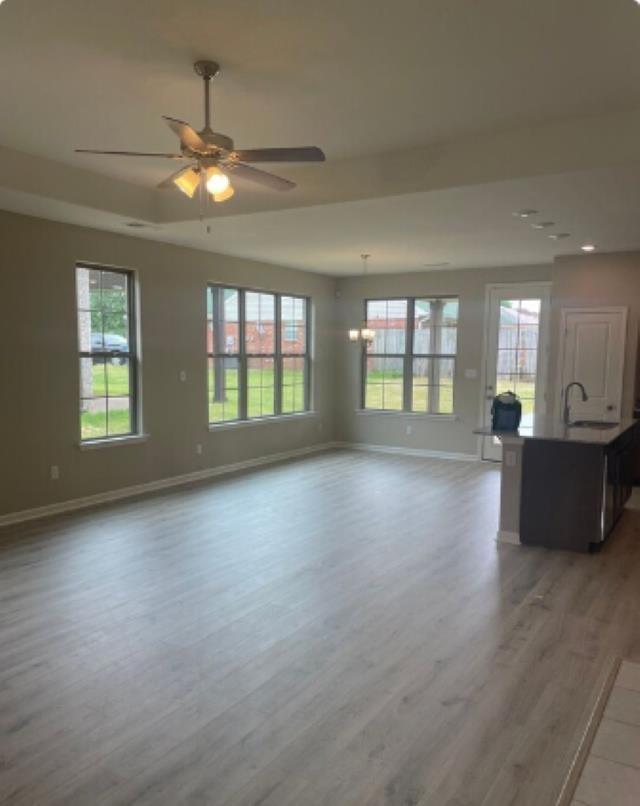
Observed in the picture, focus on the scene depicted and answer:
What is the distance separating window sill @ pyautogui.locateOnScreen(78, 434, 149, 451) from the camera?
18.8 ft

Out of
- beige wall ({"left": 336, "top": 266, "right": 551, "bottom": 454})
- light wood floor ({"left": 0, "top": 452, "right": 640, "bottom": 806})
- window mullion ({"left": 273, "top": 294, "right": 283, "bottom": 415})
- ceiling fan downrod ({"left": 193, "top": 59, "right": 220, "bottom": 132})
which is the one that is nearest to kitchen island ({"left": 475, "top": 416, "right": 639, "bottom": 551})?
light wood floor ({"left": 0, "top": 452, "right": 640, "bottom": 806})

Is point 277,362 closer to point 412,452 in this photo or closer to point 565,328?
point 412,452

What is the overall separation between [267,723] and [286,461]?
18.9ft

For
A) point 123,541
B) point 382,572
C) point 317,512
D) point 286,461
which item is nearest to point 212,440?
point 286,461

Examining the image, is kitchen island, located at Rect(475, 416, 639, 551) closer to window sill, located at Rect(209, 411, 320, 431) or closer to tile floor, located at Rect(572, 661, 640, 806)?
tile floor, located at Rect(572, 661, 640, 806)

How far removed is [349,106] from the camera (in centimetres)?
346

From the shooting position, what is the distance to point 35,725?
238 cm

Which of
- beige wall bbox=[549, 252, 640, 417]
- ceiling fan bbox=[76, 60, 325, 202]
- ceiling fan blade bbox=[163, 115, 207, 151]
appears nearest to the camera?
ceiling fan blade bbox=[163, 115, 207, 151]

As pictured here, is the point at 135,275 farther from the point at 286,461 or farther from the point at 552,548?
the point at 552,548

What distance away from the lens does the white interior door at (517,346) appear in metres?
7.76

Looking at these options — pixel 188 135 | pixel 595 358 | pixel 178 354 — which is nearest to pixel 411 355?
pixel 595 358

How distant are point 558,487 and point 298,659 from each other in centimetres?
255

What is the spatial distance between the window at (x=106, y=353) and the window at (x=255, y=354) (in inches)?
46.1

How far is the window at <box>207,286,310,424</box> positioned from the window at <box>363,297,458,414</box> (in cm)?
107
